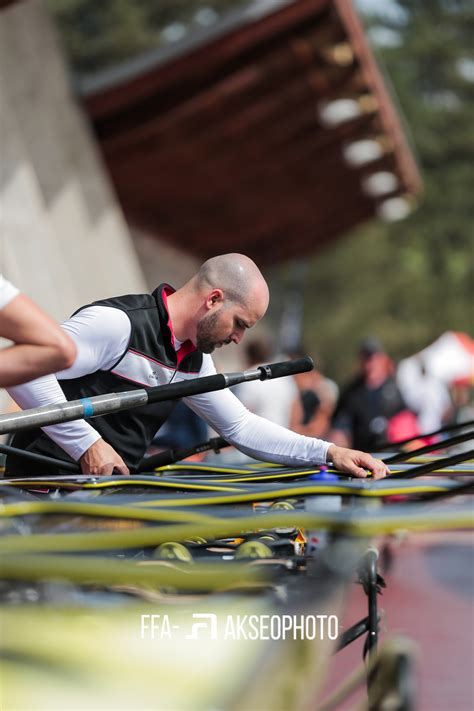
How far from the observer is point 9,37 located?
11.3m

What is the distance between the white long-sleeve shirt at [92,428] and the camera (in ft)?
11.7

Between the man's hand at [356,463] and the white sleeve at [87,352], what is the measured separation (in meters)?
0.73

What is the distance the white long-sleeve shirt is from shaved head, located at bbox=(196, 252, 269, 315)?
1.01 feet

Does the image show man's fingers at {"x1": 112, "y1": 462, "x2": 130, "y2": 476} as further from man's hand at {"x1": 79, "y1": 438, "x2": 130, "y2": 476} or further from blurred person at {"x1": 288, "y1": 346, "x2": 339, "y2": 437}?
blurred person at {"x1": 288, "y1": 346, "x2": 339, "y2": 437}

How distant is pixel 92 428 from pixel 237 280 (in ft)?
2.10

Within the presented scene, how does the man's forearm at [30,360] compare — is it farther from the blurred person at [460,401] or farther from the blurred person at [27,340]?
the blurred person at [460,401]

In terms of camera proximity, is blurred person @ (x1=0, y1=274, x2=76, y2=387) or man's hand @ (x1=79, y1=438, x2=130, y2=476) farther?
man's hand @ (x1=79, y1=438, x2=130, y2=476)

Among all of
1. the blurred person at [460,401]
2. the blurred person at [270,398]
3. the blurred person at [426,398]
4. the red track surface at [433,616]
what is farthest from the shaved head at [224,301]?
the blurred person at [460,401]

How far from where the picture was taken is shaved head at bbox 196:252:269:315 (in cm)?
369

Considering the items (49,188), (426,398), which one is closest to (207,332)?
(49,188)

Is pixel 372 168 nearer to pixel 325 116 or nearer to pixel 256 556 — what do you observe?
pixel 325 116

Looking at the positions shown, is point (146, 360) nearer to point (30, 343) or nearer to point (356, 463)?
point (356, 463)

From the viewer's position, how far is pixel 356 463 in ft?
11.8

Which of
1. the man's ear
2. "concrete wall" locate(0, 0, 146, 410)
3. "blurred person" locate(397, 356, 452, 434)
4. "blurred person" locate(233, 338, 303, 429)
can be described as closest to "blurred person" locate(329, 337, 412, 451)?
"blurred person" locate(233, 338, 303, 429)
